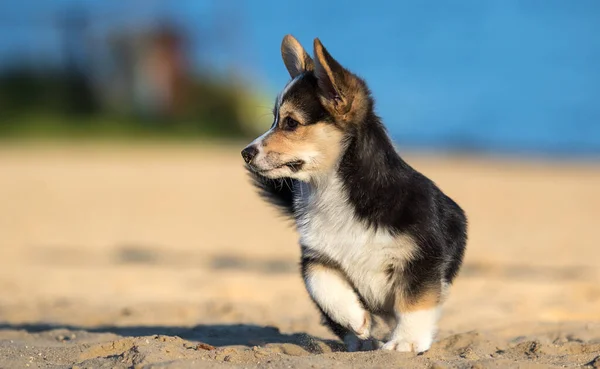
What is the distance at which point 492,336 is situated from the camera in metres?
6.06

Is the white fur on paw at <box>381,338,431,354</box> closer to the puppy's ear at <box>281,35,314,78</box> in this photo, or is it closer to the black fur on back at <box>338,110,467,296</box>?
the black fur on back at <box>338,110,467,296</box>

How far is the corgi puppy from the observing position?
196 inches

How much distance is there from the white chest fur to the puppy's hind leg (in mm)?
60

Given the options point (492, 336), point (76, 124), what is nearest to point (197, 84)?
point (76, 124)

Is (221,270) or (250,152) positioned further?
(221,270)

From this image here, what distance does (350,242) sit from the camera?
4.99 m

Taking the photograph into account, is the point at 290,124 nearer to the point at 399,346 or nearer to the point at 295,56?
the point at 295,56

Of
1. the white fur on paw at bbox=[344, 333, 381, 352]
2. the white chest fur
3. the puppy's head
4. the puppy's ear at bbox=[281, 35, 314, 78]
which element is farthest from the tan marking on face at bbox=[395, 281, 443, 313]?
the puppy's ear at bbox=[281, 35, 314, 78]

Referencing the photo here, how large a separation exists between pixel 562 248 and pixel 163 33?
1781 cm

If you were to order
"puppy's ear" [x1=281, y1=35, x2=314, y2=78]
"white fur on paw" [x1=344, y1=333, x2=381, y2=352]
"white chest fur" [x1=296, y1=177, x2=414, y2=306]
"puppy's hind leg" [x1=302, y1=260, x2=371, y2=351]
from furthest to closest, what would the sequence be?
"puppy's ear" [x1=281, y1=35, x2=314, y2=78], "white fur on paw" [x1=344, y1=333, x2=381, y2=352], "puppy's hind leg" [x1=302, y1=260, x2=371, y2=351], "white chest fur" [x1=296, y1=177, x2=414, y2=306]

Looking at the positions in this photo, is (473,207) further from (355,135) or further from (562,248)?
(355,135)

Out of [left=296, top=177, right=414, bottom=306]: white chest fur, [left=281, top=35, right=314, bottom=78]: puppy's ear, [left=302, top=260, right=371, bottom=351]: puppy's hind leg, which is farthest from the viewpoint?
[left=281, top=35, right=314, bottom=78]: puppy's ear

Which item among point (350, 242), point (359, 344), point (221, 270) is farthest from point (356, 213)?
point (221, 270)

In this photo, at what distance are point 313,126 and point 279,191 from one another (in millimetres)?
667
